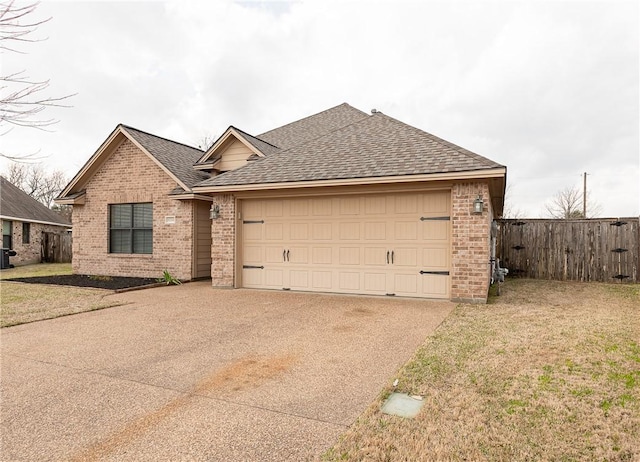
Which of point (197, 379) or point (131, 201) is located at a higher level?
point (131, 201)

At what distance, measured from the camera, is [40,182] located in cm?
3778

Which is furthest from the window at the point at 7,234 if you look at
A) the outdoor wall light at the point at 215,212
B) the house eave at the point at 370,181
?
the outdoor wall light at the point at 215,212

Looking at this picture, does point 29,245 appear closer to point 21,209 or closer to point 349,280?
point 21,209

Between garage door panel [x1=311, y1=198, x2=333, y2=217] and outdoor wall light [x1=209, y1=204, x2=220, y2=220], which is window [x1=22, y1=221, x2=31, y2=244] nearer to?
outdoor wall light [x1=209, y1=204, x2=220, y2=220]

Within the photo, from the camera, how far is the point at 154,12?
7770mm

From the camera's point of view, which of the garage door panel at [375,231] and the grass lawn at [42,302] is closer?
the grass lawn at [42,302]

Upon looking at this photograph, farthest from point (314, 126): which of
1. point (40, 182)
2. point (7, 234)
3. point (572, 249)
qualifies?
Result: point (40, 182)

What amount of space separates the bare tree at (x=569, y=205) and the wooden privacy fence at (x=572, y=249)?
18.9 metres

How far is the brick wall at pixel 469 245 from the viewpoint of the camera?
7586 mm

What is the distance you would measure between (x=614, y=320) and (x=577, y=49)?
25.5 feet

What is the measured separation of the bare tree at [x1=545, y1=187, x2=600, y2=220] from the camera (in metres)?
27.7

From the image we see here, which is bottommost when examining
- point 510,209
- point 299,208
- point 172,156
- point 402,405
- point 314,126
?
point 402,405

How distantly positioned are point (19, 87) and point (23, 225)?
66.6 ft

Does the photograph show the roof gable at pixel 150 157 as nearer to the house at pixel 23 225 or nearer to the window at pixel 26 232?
the house at pixel 23 225
